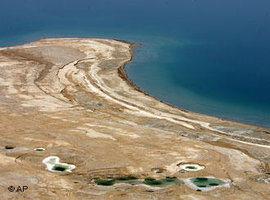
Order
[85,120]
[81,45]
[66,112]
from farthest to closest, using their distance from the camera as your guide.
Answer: [81,45] < [66,112] < [85,120]

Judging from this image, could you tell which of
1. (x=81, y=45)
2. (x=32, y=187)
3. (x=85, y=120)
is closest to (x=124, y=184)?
(x=32, y=187)

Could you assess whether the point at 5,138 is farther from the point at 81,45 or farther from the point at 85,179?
the point at 81,45

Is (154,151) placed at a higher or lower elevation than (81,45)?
lower

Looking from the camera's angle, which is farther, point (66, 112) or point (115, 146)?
point (66, 112)

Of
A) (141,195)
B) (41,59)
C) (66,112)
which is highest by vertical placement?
(41,59)

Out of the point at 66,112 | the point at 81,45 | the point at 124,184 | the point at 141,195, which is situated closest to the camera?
the point at 141,195

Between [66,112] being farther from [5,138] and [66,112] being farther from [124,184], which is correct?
[124,184]
